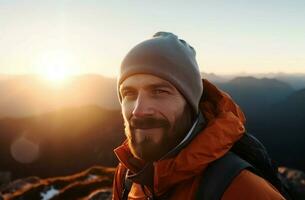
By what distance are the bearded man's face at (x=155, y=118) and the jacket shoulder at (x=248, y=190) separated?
0.85 metres

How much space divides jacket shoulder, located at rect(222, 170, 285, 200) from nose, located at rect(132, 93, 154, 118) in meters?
1.00

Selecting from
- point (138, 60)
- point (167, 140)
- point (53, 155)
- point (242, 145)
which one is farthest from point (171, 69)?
point (53, 155)

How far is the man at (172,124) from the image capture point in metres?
3.24

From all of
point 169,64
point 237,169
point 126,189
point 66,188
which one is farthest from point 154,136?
point 66,188

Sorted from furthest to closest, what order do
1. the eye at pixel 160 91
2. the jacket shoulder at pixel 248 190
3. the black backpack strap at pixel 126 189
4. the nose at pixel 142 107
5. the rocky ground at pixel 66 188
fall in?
the rocky ground at pixel 66 188, the black backpack strap at pixel 126 189, the eye at pixel 160 91, the nose at pixel 142 107, the jacket shoulder at pixel 248 190

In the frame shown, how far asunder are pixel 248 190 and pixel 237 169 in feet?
0.66

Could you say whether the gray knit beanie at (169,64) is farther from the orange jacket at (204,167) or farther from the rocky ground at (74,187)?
the rocky ground at (74,187)

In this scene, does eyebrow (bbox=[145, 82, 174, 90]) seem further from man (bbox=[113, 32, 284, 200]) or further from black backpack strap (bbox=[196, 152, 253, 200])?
black backpack strap (bbox=[196, 152, 253, 200])

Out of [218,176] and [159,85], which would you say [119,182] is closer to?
[159,85]

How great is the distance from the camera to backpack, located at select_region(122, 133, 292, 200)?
292 cm

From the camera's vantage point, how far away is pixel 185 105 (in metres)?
3.73

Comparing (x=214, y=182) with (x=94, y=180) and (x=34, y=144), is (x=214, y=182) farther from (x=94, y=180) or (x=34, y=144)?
(x=34, y=144)

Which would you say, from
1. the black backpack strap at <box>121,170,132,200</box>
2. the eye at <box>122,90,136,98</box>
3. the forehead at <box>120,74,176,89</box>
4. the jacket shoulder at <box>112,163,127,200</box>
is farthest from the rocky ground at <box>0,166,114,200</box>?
the forehead at <box>120,74,176,89</box>

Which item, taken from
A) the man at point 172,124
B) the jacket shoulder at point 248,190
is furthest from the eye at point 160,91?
the jacket shoulder at point 248,190
